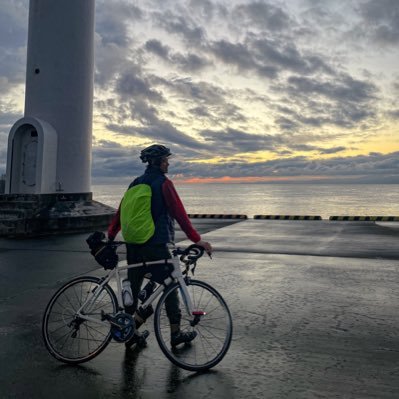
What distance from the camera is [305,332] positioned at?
5.11m

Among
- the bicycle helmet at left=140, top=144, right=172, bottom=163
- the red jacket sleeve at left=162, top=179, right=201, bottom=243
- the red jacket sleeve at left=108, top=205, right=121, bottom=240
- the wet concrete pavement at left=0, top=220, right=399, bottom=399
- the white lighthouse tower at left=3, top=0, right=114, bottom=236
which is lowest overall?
the wet concrete pavement at left=0, top=220, right=399, bottom=399

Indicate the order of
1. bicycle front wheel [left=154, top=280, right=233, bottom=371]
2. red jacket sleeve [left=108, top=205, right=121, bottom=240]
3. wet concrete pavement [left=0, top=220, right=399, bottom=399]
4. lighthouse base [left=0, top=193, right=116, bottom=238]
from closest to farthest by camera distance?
wet concrete pavement [left=0, top=220, right=399, bottom=399] → bicycle front wheel [left=154, top=280, right=233, bottom=371] → red jacket sleeve [left=108, top=205, right=121, bottom=240] → lighthouse base [left=0, top=193, right=116, bottom=238]

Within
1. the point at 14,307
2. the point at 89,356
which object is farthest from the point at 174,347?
the point at 14,307

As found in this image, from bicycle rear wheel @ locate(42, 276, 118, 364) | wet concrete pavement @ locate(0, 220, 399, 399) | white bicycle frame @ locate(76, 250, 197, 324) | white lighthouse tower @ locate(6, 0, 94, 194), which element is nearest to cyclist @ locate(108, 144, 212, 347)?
white bicycle frame @ locate(76, 250, 197, 324)

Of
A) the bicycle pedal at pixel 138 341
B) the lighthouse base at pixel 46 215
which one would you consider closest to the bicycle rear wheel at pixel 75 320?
the bicycle pedal at pixel 138 341

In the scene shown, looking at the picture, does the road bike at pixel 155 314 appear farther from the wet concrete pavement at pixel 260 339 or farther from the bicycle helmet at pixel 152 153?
the bicycle helmet at pixel 152 153

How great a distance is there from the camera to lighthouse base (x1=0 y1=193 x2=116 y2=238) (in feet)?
50.8

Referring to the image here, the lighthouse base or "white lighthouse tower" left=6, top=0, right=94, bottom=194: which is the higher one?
"white lighthouse tower" left=6, top=0, right=94, bottom=194

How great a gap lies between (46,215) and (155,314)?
43.0ft

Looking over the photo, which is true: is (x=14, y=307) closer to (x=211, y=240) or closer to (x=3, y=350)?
(x=3, y=350)

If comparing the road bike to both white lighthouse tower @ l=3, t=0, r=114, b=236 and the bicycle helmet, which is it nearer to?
the bicycle helmet

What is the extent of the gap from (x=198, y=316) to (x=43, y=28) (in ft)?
51.2

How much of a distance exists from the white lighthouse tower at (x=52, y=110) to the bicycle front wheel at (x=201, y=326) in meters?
13.0

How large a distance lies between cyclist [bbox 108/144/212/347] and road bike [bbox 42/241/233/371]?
0.08 metres
